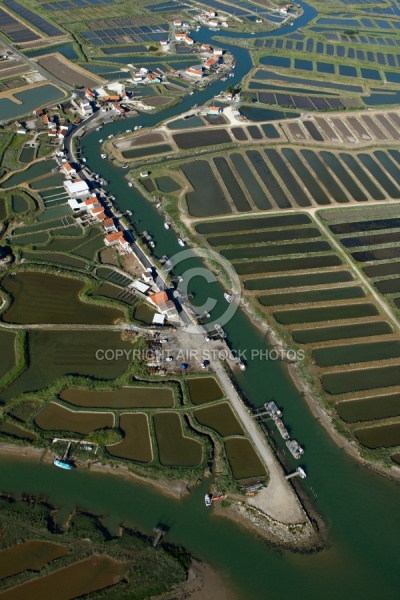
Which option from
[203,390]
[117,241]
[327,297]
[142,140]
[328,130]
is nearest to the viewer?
[203,390]

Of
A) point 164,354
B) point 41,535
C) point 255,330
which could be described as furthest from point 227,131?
point 41,535

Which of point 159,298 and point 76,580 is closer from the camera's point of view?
point 76,580

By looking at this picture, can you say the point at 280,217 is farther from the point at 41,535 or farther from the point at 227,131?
the point at 41,535

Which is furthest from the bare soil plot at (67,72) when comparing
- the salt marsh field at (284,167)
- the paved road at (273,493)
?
the paved road at (273,493)

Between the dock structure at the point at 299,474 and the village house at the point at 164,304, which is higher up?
the village house at the point at 164,304

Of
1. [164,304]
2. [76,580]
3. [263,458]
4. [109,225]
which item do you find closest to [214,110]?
[109,225]

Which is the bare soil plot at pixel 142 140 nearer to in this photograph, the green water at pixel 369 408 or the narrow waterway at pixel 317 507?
the narrow waterway at pixel 317 507

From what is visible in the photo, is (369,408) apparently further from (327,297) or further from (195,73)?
(195,73)

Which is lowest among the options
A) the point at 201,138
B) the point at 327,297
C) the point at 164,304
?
the point at 327,297
